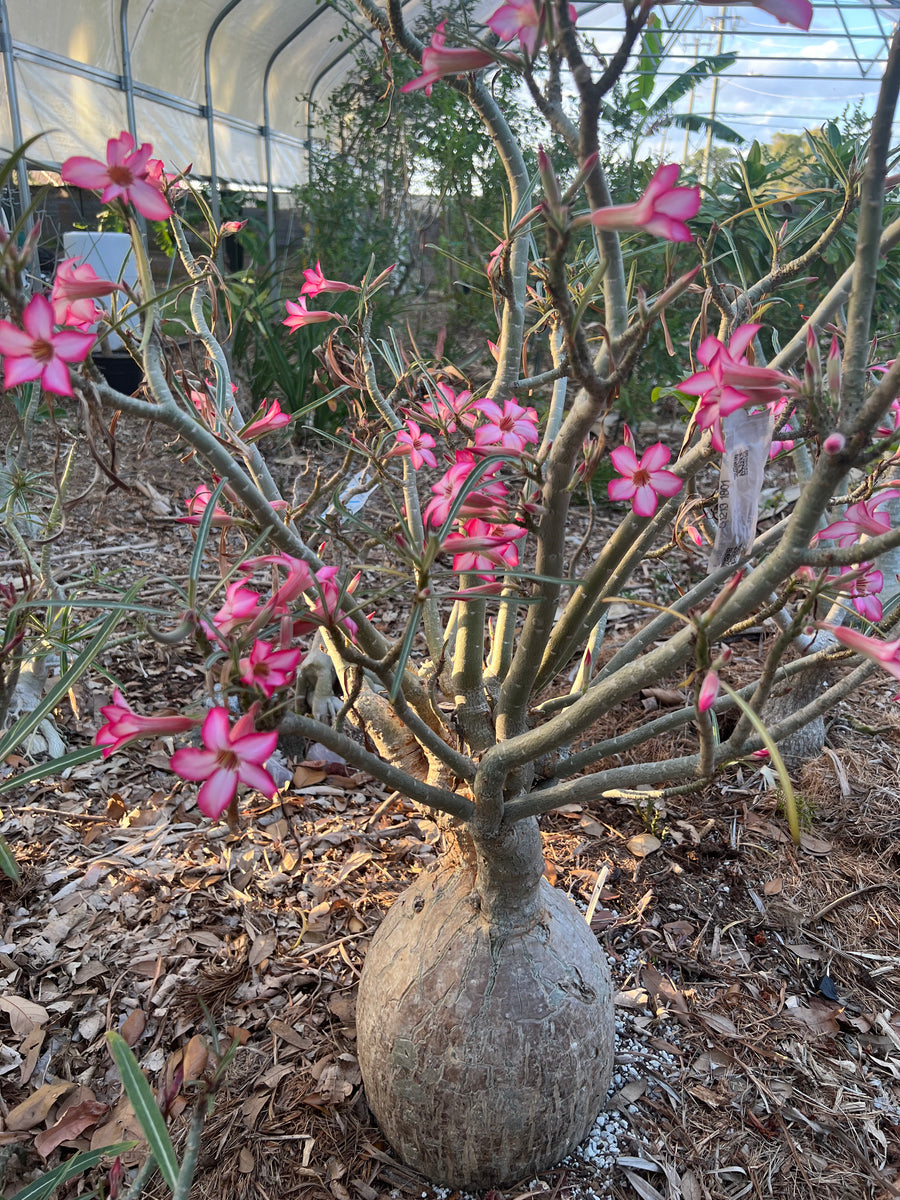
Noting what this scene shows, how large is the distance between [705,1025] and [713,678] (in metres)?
1.15

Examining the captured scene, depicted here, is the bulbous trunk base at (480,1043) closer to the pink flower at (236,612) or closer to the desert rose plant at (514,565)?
the desert rose plant at (514,565)

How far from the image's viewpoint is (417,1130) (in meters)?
1.27

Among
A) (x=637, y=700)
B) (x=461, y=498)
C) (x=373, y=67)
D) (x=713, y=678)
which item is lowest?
(x=637, y=700)

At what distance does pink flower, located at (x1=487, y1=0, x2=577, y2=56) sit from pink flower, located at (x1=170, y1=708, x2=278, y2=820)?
1.81 ft

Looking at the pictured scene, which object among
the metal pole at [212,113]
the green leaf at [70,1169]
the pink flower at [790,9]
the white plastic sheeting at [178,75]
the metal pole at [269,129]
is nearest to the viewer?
the pink flower at [790,9]

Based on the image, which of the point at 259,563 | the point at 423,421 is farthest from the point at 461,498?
the point at 423,421

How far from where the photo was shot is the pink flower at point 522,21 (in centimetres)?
65

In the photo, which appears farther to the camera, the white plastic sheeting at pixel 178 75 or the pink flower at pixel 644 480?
the white plastic sheeting at pixel 178 75

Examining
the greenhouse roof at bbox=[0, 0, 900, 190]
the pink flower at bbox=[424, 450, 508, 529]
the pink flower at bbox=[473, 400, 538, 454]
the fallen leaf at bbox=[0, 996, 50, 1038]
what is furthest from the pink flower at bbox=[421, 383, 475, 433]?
the greenhouse roof at bbox=[0, 0, 900, 190]

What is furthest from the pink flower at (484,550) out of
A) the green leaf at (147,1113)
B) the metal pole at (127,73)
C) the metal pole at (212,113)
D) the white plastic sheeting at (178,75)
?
the metal pole at (212,113)

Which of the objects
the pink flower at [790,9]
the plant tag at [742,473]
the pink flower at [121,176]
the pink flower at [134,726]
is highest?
the pink flower at [790,9]

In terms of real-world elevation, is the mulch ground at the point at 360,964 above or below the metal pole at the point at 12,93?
below

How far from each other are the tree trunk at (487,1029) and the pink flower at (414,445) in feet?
1.86

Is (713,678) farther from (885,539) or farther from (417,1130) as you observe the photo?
(417,1130)
